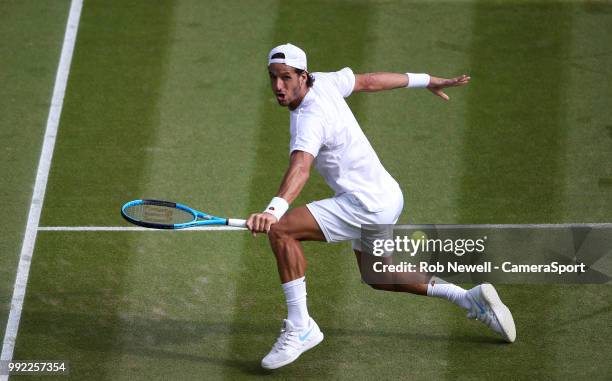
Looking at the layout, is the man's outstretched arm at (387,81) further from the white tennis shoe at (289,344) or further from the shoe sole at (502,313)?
the white tennis shoe at (289,344)

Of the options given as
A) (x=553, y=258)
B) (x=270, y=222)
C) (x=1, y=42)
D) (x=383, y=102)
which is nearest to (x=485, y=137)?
(x=383, y=102)

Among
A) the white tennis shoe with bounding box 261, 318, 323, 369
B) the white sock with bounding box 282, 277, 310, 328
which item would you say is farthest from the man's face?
the white tennis shoe with bounding box 261, 318, 323, 369

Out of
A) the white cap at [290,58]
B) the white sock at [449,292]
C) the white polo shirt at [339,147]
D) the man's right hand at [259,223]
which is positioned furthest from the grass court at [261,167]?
the white cap at [290,58]

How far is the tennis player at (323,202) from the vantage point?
8.73 metres

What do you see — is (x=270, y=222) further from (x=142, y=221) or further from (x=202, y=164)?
(x=202, y=164)

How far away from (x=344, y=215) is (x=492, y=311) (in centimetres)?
131

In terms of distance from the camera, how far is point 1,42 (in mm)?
13070

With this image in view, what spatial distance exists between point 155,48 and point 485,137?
3.52 meters

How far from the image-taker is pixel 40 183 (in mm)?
11258

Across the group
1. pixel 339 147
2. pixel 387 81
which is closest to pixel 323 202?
pixel 339 147

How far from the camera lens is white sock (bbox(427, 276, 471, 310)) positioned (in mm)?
9312

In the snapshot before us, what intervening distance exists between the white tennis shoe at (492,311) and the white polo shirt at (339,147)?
973 millimetres

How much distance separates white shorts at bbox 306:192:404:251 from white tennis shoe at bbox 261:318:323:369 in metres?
0.66

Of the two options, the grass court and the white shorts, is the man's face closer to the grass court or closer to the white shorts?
the white shorts
